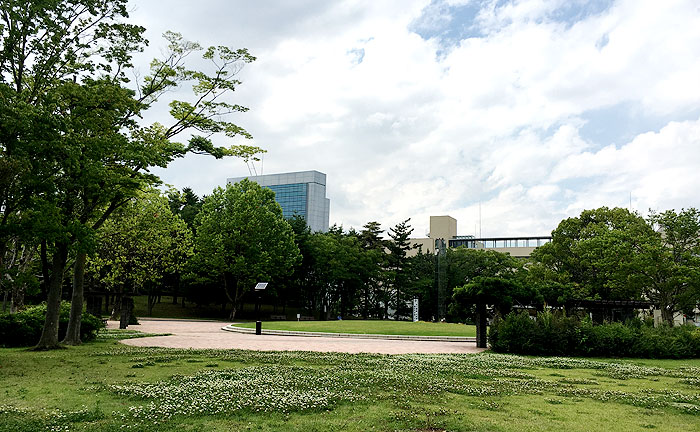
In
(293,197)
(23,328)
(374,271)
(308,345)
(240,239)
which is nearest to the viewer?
(23,328)

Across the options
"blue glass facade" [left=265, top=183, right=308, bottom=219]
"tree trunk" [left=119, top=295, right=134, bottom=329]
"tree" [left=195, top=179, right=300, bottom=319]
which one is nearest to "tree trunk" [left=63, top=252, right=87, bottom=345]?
"tree trunk" [left=119, top=295, right=134, bottom=329]

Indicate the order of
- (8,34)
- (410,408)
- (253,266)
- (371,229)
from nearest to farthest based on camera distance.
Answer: (410,408)
(8,34)
(253,266)
(371,229)

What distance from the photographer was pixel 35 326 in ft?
57.2

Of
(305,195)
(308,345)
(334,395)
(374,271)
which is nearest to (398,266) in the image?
(374,271)

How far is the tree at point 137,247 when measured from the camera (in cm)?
3566

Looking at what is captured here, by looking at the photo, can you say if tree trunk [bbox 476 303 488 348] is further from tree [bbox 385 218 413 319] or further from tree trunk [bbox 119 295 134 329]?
tree [bbox 385 218 413 319]

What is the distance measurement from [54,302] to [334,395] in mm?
12421

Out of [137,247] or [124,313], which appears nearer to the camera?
[124,313]

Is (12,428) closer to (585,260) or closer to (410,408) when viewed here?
(410,408)

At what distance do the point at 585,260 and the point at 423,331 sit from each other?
17554mm

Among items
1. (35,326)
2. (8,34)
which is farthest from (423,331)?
(8,34)

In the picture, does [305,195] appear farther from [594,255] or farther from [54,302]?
[54,302]

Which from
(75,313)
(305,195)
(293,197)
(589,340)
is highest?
(305,195)

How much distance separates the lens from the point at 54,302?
1633 centimetres
